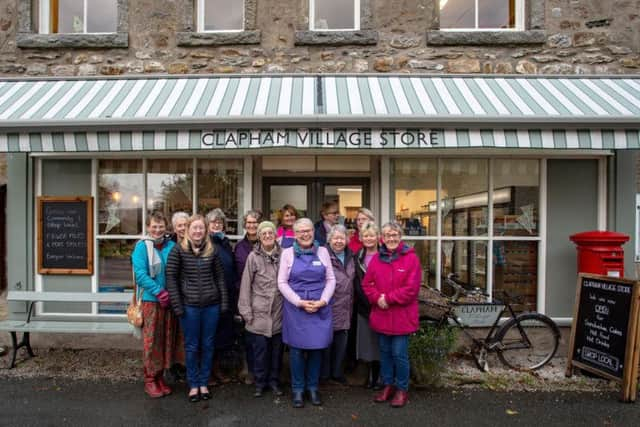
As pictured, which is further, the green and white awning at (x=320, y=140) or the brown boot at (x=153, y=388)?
the green and white awning at (x=320, y=140)

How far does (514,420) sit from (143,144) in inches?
183

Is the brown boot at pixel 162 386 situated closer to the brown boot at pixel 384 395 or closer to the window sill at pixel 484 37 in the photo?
the brown boot at pixel 384 395

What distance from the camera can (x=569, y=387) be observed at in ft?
14.9

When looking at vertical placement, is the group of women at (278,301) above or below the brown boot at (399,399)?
above

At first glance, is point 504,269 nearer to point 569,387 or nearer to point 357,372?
point 569,387

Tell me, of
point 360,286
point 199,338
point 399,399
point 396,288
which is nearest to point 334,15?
point 360,286

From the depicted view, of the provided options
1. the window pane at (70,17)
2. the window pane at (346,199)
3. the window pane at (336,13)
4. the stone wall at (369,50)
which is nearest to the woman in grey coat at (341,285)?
the window pane at (346,199)

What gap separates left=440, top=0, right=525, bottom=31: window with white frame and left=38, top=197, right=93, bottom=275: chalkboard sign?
5748 millimetres

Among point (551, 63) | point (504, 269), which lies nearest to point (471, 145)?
point (504, 269)

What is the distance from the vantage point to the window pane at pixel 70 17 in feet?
20.9

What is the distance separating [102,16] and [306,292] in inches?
217

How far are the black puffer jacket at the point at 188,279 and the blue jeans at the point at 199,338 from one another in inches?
3.5

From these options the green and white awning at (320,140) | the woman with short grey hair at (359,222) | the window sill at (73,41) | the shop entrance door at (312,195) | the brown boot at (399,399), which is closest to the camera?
the brown boot at (399,399)

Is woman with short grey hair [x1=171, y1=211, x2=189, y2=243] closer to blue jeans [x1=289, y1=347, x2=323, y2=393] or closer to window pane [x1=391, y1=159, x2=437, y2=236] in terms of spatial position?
blue jeans [x1=289, y1=347, x2=323, y2=393]
